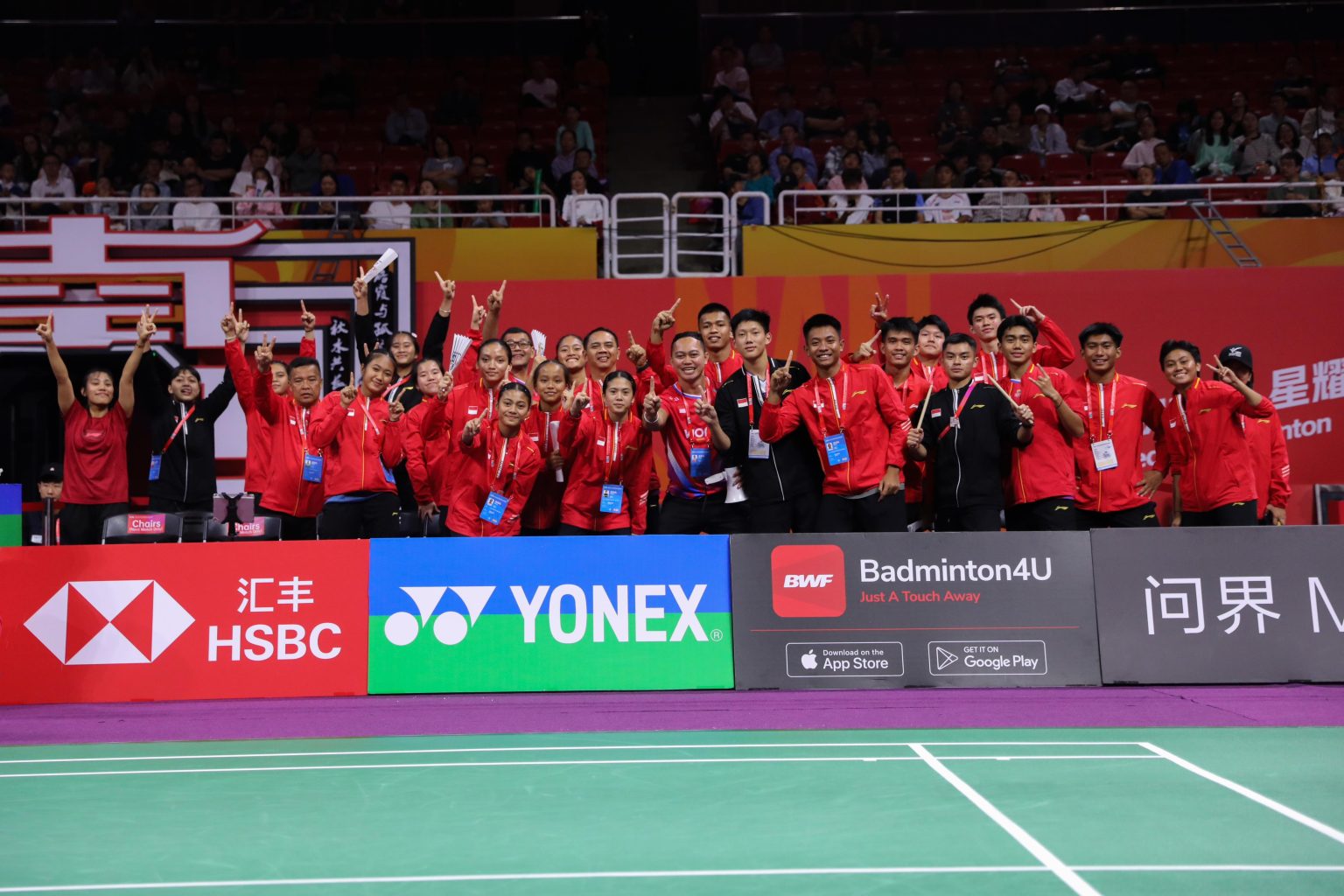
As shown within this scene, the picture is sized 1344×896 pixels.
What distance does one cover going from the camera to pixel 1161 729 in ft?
24.5

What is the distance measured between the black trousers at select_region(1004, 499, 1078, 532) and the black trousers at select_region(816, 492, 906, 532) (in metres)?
0.94

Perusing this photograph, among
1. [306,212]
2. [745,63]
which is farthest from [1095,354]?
[745,63]

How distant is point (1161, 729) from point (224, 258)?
1203 centimetres

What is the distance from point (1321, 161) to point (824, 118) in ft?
23.0

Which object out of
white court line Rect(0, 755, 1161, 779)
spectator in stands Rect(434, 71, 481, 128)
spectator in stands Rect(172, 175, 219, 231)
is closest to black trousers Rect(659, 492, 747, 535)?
white court line Rect(0, 755, 1161, 779)

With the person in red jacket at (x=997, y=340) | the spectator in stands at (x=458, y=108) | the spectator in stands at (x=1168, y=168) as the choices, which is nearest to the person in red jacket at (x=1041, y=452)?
the person in red jacket at (x=997, y=340)

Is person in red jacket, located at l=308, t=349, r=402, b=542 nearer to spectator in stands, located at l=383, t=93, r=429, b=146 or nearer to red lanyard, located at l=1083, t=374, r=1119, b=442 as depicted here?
red lanyard, located at l=1083, t=374, r=1119, b=442

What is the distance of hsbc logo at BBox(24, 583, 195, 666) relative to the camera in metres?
9.12

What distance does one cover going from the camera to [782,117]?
64.2 ft

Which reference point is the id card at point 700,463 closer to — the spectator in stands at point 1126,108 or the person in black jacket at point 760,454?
the person in black jacket at point 760,454

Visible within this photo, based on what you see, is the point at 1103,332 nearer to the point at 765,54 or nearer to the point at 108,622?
the point at 108,622

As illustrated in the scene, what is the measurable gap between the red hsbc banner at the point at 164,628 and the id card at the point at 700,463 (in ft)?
8.49

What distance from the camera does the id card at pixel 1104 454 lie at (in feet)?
31.4

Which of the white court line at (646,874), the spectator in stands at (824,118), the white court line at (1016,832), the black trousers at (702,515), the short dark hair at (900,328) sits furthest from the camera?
the spectator in stands at (824,118)
